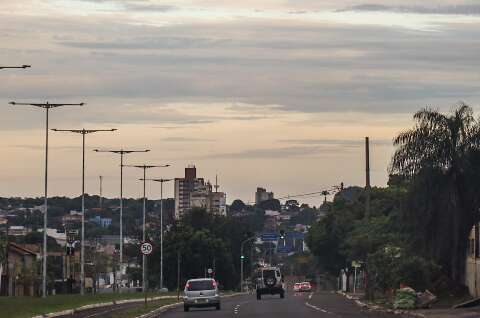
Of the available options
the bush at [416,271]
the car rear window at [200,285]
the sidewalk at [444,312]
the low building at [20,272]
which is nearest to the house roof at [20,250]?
the low building at [20,272]

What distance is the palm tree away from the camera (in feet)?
184

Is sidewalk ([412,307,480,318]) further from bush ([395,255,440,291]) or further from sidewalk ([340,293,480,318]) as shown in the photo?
bush ([395,255,440,291])

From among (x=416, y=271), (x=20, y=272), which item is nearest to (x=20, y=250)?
(x=20, y=272)

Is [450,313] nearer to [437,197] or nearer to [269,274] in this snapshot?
[437,197]

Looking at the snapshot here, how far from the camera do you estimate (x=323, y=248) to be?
465ft

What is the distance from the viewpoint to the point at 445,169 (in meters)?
56.4

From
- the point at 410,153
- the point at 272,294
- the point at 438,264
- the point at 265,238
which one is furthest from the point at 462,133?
the point at 265,238

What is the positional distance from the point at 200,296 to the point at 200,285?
0.77 metres

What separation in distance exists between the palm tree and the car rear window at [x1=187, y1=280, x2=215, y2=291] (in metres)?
10.7

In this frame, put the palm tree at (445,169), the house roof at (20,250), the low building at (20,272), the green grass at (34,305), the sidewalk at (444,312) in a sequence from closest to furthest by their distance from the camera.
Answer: the sidewalk at (444,312) → the green grass at (34,305) → the palm tree at (445,169) → the low building at (20,272) → the house roof at (20,250)

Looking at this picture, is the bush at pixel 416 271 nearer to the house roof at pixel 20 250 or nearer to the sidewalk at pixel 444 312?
the sidewalk at pixel 444 312

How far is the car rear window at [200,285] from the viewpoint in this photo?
59969mm

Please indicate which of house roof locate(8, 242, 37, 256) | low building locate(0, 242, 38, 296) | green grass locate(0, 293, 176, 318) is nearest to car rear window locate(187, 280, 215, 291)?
green grass locate(0, 293, 176, 318)

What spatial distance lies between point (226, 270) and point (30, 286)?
45156mm
